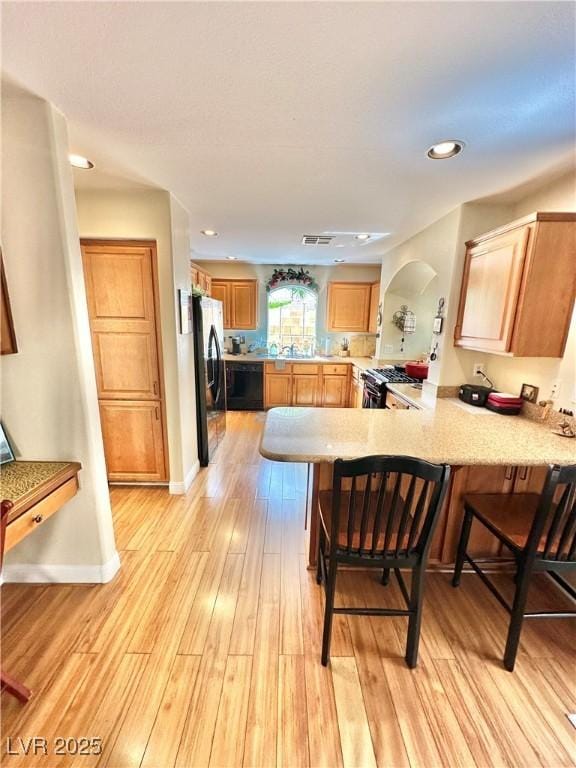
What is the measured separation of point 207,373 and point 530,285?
8.95 ft

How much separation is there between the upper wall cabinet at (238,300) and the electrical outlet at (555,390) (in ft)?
14.0

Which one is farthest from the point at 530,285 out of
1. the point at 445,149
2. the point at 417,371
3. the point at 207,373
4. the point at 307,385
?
the point at 307,385

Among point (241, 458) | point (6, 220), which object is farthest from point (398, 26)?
point (241, 458)

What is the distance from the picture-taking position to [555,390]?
1973 millimetres

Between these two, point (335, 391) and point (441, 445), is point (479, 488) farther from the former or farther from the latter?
point (335, 391)

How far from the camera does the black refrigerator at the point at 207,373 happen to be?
9.86ft

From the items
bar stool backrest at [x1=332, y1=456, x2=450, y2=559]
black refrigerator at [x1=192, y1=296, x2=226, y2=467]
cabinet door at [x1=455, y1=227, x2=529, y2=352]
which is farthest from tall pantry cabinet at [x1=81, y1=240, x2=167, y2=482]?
cabinet door at [x1=455, y1=227, x2=529, y2=352]

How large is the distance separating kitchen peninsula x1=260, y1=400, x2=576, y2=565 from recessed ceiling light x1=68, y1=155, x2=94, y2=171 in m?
1.91

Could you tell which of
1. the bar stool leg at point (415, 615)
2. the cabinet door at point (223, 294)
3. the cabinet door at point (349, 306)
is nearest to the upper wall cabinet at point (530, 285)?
the bar stool leg at point (415, 615)

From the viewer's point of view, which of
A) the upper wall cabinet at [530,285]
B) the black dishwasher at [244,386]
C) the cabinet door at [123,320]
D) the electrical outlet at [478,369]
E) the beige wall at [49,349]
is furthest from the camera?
Result: the black dishwasher at [244,386]

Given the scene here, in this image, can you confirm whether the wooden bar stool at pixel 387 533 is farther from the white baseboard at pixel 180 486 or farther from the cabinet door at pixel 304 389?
the cabinet door at pixel 304 389

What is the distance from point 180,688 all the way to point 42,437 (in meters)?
1.37

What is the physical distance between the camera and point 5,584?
1.77 metres

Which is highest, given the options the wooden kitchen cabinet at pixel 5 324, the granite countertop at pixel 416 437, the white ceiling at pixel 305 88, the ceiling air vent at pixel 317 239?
the ceiling air vent at pixel 317 239
